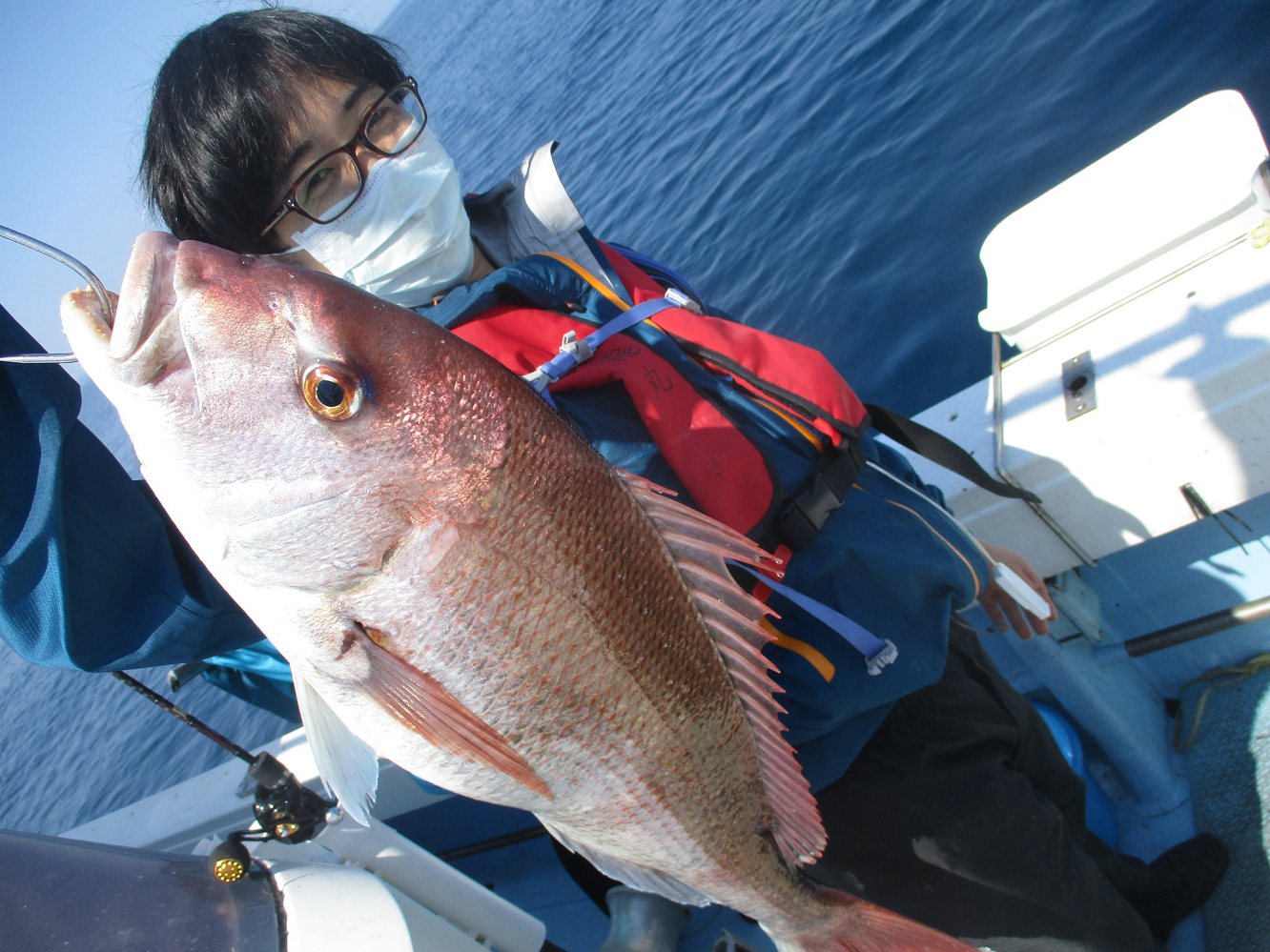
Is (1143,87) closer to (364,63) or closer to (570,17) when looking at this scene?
(364,63)

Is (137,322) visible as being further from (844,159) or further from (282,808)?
(844,159)

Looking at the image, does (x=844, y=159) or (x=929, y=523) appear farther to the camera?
(x=844, y=159)

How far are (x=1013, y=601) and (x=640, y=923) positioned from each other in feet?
5.16

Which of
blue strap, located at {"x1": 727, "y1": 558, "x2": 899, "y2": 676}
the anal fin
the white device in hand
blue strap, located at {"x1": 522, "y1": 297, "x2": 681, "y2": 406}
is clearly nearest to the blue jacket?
blue strap, located at {"x1": 522, "y1": 297, "x2": 681, "y2": 406}

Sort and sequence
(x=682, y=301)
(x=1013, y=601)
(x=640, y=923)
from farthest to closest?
1. (x=640, y=923)
2. (x=1013, y=601)
3. (x=682, y=301)

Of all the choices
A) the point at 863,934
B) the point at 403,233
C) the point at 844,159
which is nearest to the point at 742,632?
the point at 863,934

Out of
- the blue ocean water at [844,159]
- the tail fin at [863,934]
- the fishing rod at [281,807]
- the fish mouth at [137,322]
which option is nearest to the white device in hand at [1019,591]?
the tail fin at [863,934]

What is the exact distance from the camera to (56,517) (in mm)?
1306

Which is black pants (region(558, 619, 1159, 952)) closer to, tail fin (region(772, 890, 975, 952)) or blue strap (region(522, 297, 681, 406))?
tail fin (region(772, 890, 975, 952))

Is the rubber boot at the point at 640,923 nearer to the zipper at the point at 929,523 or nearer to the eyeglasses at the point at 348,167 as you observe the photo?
the zipper at the point at 929,523

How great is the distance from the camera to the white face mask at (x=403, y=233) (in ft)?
5.99

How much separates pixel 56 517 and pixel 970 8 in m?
8.09

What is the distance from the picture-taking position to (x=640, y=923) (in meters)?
2.36

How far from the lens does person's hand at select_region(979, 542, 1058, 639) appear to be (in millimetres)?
2135
